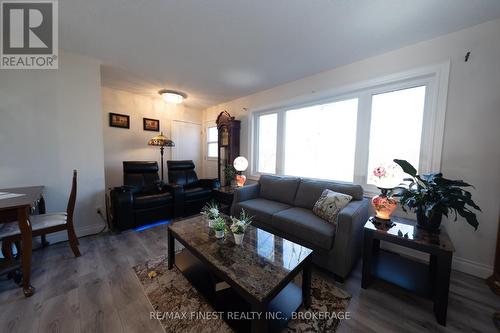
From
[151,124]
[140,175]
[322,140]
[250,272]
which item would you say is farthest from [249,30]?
[151,124]

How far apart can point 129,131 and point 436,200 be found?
16.2ft

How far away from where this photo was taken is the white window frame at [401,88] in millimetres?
1861

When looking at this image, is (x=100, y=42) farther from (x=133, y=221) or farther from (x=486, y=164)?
(x=486, y=164)

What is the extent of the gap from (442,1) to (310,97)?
1549 mm

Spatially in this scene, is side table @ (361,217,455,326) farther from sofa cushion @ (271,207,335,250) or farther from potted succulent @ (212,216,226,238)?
potted succulent @ (212,216,226,238)

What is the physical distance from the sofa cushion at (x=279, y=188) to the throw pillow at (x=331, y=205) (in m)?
0.55

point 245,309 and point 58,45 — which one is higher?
point 58,45

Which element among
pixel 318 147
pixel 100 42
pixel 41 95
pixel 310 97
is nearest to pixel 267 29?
pixel 310 97

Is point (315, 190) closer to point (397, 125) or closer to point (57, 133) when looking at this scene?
point (397, 125)

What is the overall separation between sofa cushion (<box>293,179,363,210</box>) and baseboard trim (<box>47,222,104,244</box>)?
2.98 meters

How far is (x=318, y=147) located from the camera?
2848mm

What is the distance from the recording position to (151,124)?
162 inches

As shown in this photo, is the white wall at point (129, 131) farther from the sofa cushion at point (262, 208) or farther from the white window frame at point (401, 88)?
the white window frame at point (401, 88)

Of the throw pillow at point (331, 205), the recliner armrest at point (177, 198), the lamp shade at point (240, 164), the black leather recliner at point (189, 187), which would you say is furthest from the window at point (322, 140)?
the recliner armrest at point (177, 198)
